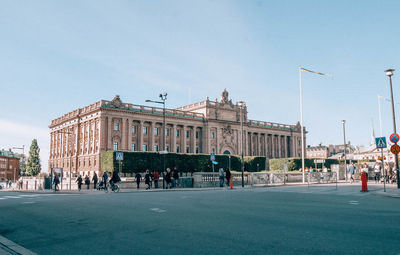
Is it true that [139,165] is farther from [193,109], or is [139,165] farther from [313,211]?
[313,211]

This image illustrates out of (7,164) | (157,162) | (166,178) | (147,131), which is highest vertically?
(147,131)

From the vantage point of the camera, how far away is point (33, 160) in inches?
4058

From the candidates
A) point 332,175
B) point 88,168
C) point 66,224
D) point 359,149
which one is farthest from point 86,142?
point 359,149

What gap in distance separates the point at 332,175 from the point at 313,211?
32517 millimetres

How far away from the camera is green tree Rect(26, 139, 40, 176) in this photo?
3990 inches

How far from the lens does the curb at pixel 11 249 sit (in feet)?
19.6

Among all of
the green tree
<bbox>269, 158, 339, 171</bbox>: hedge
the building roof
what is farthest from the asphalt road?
the building roof

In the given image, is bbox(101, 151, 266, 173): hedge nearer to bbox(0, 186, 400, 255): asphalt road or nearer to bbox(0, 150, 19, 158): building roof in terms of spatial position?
bbox(0, 186, 400, 255): asphalt road

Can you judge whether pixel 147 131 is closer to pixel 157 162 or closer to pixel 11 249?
pixel 157 162

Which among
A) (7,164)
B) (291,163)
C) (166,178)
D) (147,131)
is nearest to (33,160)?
(147,131)

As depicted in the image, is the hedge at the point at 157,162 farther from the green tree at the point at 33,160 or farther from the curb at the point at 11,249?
the curb at the point at 11,249

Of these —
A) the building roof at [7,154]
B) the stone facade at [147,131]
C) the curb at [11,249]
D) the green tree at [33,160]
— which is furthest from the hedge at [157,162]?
the building roof at [7,154]

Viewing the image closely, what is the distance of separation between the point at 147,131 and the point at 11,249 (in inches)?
2920

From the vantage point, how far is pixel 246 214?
1011 centimetres
